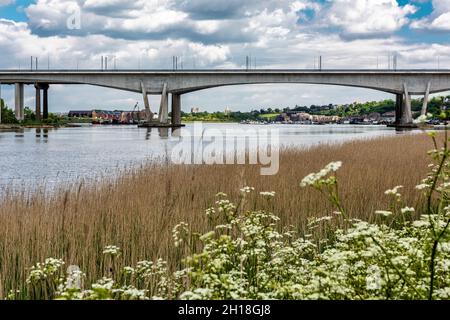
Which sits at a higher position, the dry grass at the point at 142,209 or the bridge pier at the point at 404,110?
the bridge pier at the point at 404,110

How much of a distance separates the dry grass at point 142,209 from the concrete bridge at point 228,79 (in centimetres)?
6340

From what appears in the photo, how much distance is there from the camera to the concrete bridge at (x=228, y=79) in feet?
255

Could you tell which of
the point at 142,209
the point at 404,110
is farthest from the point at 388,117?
the point at 142,209

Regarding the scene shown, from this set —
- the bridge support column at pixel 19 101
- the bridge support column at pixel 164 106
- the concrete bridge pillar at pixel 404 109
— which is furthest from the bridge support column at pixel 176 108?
the concrete bridge pillar at pixel 404 109

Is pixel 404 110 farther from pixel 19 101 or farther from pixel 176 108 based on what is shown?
pixel 19 101

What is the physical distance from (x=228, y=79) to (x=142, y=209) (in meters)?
70.9

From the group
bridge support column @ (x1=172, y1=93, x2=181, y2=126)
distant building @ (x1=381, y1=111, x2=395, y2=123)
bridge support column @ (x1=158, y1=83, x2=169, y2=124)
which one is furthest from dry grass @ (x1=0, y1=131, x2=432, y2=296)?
distant building @ (x1=381, y1=111, x2=395, y2=123)

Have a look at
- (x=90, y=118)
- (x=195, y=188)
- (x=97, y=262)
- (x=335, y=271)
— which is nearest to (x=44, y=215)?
(x=97, y=262)

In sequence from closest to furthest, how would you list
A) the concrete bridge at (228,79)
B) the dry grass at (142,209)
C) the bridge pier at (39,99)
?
1. the dry grass at (142,209)
2. the concrete bridge at (228,79)
3. the bridge pier at (39,99)

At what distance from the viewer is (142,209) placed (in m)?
8.96

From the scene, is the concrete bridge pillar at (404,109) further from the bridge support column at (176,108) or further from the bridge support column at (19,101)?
the bridge support column at (19,101)

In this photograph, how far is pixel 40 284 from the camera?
6.16m

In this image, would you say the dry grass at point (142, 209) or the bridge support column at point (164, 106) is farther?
the bridge support column at point (164, 106)
